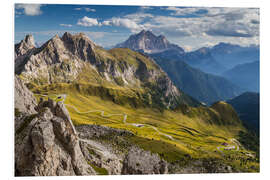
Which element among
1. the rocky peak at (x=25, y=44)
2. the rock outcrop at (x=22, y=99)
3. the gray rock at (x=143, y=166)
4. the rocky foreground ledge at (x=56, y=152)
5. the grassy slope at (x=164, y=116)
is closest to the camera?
the rocky foreground ledge at (x=56, y=152)

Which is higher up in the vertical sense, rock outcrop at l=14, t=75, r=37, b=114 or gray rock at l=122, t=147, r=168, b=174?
rock outcrop at l=14, t=75, r=37, b=114

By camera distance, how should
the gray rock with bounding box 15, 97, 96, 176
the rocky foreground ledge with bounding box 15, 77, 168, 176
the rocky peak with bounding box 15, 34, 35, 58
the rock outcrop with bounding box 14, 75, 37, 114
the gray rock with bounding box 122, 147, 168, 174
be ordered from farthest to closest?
1. the rocky peak with bounding box 15, 34, 35, 58
2. the rock outcrop with bounding box 14, 75, 37, 114
3. the gray rock with bounding box 122, 147, 168, 174
4. the rocky foreground ledge with bounding box 15, 77, 168, 176
5. the gray rock with bounding box 15, 97, 96, 176

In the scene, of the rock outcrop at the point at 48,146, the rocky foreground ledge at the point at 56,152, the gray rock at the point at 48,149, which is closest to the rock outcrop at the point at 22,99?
the rocky foreground ledge at the point at 56,152

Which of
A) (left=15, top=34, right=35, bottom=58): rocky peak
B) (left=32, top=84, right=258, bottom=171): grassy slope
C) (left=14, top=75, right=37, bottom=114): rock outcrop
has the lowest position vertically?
(left=32, top=84, right=258, bottom=171): grassy slope

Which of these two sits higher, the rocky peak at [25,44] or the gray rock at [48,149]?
the rocky peak at [25,44]

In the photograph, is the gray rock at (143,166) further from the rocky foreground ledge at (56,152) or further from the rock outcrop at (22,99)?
the rock outcrop at (22,99)

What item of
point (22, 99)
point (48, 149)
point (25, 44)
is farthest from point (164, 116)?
point (48, 149)

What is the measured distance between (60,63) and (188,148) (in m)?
175

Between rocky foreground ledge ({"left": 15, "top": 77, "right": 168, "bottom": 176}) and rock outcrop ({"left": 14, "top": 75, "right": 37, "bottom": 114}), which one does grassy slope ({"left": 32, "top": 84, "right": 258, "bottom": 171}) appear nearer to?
rocky foreground ledge ({"left": 15, "top": 77, "right": 168, "bottom": 176})

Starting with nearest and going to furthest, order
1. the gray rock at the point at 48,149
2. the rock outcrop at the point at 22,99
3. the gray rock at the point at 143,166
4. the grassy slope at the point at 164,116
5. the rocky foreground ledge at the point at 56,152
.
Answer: the gray rock at the point at 48,149 < the rocky foreground ledge at the point at 56,152 < the gray rock at the point at 143,166 < the rock outcrop at the point at 22,99 < the grassy slope at the point at 164,116

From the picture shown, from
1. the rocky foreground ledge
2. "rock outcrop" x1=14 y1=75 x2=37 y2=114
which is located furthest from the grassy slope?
"rock outcrop" x1=14 y1=75 x2=37 y2=114

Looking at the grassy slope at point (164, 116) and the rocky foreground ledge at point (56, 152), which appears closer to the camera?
the rocky foreground ledge at point (56, 152)
